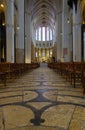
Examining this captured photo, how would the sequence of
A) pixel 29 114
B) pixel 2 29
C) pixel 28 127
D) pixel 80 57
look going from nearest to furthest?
pixel 28 127, pixel 29 114, pixel 80 57, pixel 2 29

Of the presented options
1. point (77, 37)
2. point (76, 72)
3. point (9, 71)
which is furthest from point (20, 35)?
point (76, 72)

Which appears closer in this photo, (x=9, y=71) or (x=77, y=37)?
(x=9, y=71)

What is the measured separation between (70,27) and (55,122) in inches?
995

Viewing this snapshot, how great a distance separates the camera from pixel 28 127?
311 cm

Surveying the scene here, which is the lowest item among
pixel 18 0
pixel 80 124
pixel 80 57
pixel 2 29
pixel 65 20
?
pixel 80 124

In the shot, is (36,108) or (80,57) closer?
(36,108)

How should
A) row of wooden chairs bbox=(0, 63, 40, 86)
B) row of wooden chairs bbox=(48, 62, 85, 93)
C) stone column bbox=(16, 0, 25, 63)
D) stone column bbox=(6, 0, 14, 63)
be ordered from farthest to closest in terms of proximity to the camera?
stone column bbox=(16, 0, 25, 63), stone column bbox=(6, 0, 14, 63), row of wooden chairs bbox=(0, 63, 40, 86), row of wooden chairs bbox=(48, 62, 85, 93)

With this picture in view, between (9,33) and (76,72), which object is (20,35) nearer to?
(9,33)

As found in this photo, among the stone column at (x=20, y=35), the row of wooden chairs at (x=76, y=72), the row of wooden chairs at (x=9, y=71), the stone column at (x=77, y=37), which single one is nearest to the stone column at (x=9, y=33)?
the row of wooden chairs at (x=9, y=71)

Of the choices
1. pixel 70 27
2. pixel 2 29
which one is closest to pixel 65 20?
pixel 70 27

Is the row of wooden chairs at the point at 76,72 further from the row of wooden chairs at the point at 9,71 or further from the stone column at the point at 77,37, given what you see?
the stone column at the point at 77,37

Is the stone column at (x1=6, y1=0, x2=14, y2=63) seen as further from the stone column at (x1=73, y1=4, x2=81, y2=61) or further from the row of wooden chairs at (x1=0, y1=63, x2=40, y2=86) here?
the stone column at (x1=73, y1=4, x2=81, y2=61)

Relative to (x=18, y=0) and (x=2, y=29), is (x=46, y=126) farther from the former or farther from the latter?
(x=18, y=0)

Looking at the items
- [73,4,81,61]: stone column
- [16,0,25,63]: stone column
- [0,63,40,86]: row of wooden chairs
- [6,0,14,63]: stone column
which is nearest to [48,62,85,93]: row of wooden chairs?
[0,63,40,86]: row of wooden chairs
